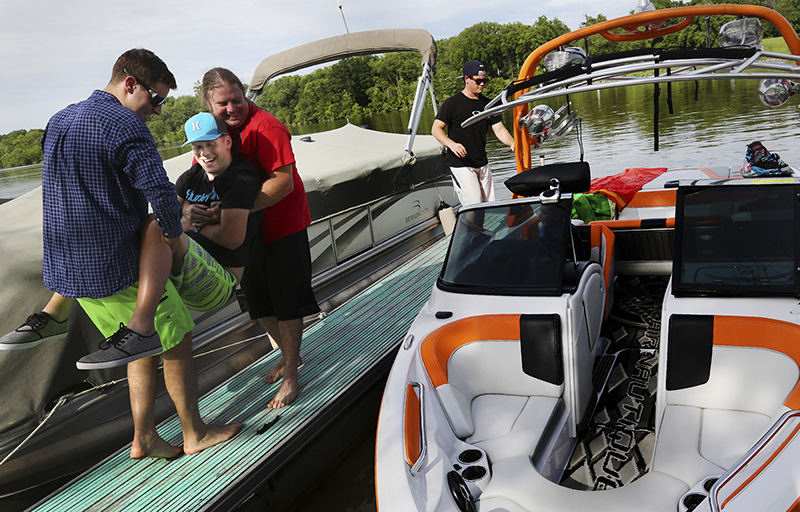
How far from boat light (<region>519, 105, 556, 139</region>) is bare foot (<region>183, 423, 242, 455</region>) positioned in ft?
9.49

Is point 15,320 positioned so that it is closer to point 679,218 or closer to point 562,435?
point 562,435

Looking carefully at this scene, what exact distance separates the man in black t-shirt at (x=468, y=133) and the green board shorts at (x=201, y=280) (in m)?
2.87

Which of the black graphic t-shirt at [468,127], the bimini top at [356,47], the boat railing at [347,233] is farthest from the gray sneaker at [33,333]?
the bimini top at [356,47]

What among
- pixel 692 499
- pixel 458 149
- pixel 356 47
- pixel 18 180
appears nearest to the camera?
pixel 692 499

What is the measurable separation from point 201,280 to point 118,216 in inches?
21.1

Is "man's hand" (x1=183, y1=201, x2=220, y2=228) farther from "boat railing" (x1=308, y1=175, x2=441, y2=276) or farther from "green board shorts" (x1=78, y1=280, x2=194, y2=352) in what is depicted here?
"boat railing" (x1=308, y1=175, x2=441, y2=276)

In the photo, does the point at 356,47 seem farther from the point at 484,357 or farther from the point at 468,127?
the point at 484,357

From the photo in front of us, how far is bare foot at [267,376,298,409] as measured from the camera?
3160mm

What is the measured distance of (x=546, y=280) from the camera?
2867 mm

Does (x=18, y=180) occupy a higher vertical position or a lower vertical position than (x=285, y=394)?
higher

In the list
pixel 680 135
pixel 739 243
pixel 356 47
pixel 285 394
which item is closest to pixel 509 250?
pixel 739 243

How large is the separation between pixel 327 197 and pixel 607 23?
2583mm

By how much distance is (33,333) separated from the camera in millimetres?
2443

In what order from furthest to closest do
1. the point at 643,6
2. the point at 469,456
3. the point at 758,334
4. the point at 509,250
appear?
1. the point at 643,6
2. the point at 509,250
3. the point at 758,334
4. the point at 469,456
